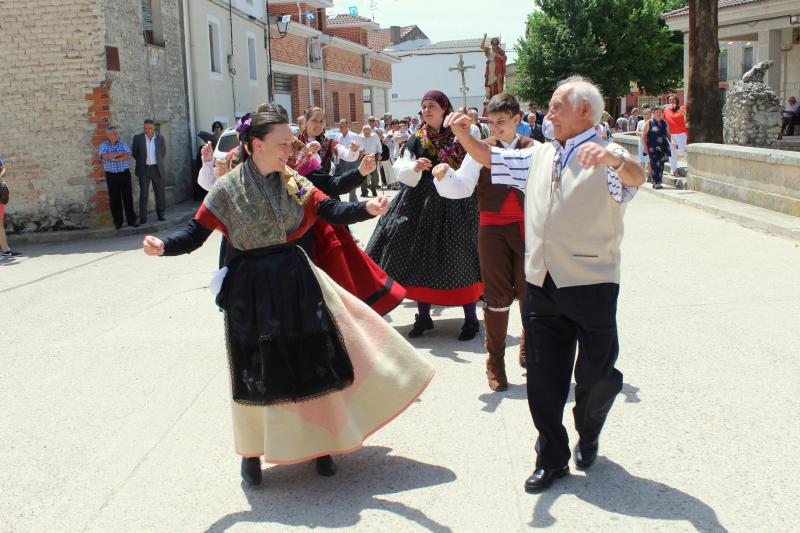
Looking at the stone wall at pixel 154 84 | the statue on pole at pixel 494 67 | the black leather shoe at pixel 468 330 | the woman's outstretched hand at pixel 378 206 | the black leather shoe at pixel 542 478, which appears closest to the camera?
the black leather shoe at pixel 542 478

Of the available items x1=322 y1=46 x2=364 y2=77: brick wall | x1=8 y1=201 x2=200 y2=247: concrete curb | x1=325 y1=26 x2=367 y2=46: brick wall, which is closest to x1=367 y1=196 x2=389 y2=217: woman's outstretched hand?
x1=8 y1=201 x2=200 y2=247: concrete curb

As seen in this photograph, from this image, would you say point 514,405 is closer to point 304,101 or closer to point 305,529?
point 305,529

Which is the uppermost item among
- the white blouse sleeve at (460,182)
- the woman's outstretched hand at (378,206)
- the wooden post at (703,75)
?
the wooden post at (703,75)

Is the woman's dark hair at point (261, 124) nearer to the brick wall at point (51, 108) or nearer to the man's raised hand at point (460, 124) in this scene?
the man's raised hand at point (460, 124)

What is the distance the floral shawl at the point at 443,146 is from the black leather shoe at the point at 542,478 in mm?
3051

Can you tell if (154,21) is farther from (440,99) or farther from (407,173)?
(407,173)

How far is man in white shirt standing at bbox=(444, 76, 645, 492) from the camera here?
3684 millimetres

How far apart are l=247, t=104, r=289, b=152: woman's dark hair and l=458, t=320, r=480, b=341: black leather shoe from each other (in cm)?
328

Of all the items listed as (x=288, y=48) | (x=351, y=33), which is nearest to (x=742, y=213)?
(x=288, y=48)

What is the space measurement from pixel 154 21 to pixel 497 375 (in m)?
16.2

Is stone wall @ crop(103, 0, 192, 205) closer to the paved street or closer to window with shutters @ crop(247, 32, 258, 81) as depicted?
window with shutters @ crop(247, 32, 258, 81)

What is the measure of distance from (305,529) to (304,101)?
33334 millimetres

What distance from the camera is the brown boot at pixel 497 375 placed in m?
5.49

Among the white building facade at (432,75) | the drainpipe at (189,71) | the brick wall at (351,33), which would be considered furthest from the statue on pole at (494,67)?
the white building facade at (432,75)
